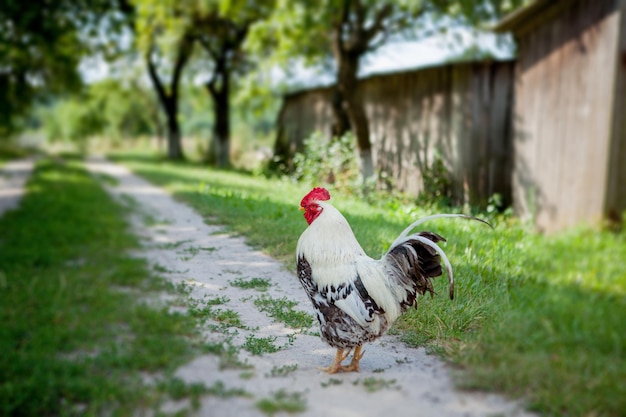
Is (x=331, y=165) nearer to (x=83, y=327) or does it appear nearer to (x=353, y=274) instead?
(x=83, y=327)

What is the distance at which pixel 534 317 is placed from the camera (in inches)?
84.6

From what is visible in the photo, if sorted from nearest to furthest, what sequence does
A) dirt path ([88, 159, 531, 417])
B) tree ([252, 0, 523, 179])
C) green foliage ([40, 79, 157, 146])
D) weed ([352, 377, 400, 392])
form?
dirt path ([88, 159, 531, 417]) → weed ([352, 377, 400, 392]) → tree ([252, 0, 523, 179]) → green foliage ([40, 79, 157, 146])

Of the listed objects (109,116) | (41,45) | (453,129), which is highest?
(41,45)

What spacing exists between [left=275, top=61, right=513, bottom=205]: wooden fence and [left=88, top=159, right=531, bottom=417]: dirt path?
428cm

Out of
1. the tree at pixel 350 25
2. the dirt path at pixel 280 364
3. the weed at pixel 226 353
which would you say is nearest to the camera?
the dirt path at pixel 280 364

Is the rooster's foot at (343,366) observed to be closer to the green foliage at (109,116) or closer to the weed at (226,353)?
the weed at (226,353)

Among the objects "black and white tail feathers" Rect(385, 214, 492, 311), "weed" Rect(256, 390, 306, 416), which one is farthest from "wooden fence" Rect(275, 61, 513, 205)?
"weed" Rect(256, 390, 306, 416)

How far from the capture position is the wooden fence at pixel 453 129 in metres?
8.66

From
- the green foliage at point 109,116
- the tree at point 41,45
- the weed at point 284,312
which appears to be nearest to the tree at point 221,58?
the tree at point 41,45

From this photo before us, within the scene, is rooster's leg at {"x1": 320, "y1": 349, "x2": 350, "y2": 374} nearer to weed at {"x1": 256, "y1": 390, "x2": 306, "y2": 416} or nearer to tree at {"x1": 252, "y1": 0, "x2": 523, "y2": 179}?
weed at {"x1": 256, "y1": 390, "x2": 306, "y2": 416}

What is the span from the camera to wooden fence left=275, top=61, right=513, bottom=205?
8664 millimetres

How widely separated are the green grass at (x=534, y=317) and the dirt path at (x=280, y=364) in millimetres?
145

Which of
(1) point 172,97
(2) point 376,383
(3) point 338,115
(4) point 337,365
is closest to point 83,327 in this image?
(4) point 337,365

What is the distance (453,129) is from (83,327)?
705 cm
